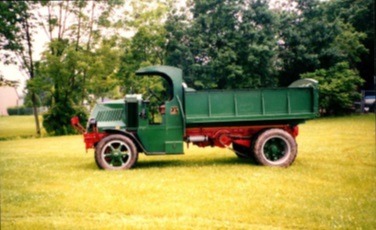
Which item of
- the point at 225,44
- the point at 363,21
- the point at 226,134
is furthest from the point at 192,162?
the point at 363,21

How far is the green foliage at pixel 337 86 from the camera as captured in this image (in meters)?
33.4

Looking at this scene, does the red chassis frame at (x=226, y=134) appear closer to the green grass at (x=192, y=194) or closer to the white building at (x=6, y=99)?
the green grass at (x=192, y=194)

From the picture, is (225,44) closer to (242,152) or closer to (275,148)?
(242,152)

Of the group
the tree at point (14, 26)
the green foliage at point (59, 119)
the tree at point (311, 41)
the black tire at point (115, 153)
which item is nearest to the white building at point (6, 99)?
the tree at point (14, 26)

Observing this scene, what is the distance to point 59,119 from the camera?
2742 centimetres

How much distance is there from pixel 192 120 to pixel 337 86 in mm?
25505

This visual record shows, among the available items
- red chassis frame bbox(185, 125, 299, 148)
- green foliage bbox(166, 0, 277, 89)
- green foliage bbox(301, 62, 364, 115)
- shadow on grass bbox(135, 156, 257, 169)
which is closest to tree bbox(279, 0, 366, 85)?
green foliage bbox(301, 62, 364, 115)

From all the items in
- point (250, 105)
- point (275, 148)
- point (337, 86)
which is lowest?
point (275, 148)

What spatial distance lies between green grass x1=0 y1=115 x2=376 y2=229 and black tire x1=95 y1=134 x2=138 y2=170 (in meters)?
0.35

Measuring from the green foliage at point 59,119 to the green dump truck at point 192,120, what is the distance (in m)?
16.2

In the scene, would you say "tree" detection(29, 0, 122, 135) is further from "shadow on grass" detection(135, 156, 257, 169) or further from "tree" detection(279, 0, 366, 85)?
"tree" detection(279, 0, 366, 85)

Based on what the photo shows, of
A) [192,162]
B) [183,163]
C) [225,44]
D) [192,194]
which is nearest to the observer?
[192,194]

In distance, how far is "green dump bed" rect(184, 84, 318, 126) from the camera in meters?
11.6

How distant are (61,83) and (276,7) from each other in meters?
23.7
